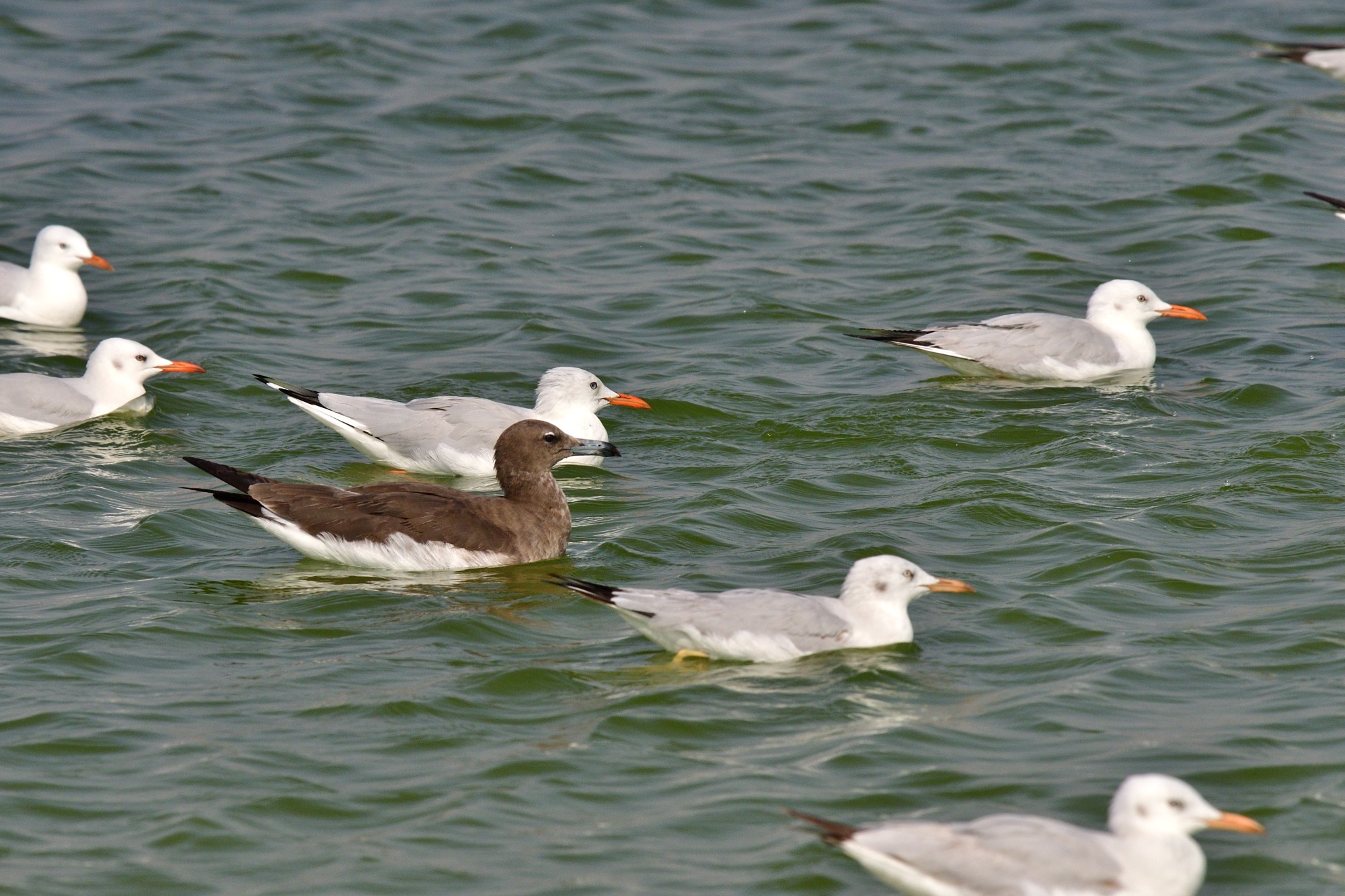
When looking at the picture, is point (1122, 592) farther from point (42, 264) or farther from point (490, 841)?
point (42, 264)

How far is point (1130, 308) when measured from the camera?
12.9 metres

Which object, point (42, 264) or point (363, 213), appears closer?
point (42, 264)

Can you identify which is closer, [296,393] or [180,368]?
[296,393]

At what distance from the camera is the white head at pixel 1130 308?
12812mm

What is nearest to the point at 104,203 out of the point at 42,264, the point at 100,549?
the point at 42,264

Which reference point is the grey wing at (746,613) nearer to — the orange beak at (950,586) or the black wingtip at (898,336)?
the orange beak at (950,586)

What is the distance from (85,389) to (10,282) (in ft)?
7.67

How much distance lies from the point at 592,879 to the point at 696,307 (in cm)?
841

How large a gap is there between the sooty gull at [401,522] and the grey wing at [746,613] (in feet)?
5.84

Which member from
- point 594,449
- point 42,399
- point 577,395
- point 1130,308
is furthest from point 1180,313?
point 42,399

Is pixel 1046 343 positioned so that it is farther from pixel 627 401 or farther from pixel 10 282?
pixel 10 282

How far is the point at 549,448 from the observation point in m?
10.3

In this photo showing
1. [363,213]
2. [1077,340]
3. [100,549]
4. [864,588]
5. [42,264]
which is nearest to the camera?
[864,588]

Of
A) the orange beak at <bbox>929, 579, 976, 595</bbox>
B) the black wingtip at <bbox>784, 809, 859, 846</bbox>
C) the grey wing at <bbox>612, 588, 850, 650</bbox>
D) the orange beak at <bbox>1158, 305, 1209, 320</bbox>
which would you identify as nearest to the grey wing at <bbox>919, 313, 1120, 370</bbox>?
the orange beak at <bbox>1158, 305, 1209, 320</bbox>
